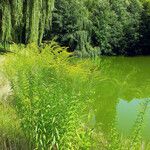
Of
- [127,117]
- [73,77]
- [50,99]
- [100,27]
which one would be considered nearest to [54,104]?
[50,99]

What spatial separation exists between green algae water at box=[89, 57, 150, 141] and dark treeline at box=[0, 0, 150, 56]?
2.22 meters

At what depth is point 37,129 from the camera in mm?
5699

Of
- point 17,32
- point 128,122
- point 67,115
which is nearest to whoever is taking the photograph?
point 67,115

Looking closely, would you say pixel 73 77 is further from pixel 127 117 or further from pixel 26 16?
pixel 26 16

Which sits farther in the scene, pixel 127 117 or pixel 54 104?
pixel 127 117

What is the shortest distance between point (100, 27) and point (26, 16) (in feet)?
63.2

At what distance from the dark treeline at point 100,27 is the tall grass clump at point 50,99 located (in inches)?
534

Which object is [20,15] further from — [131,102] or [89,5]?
[89,5]

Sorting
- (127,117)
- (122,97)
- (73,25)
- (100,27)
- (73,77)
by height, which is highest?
(73,77)

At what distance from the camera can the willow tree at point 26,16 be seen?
17406mm

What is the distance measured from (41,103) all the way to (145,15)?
35.4 m

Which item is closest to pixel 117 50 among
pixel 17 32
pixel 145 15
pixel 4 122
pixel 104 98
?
pixel 145 15

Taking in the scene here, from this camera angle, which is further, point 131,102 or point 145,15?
point 145,15

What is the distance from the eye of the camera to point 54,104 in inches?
221
